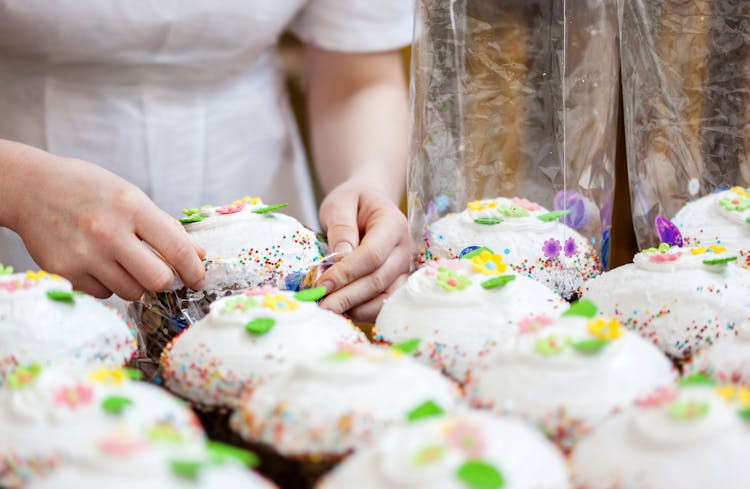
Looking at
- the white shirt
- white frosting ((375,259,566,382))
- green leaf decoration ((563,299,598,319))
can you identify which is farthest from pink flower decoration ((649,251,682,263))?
the white shirt

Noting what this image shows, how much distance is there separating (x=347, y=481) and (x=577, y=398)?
10.7 inches

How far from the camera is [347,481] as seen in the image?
2.38 ft

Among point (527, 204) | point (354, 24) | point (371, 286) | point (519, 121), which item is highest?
point (354, 24)

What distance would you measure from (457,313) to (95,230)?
1.84ft

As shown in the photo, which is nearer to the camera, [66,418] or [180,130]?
[66,418]

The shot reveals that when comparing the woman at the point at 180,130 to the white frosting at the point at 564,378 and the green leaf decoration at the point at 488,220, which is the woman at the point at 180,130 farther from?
the white frosting at the point at 564,378

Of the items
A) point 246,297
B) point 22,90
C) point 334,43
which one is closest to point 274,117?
point 334,43

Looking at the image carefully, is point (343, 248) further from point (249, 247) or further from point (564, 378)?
point (564, 378)

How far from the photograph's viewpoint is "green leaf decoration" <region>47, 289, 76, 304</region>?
1.14 m

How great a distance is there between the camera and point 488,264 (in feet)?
4.12

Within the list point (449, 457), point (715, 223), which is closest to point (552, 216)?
point (715, 223)

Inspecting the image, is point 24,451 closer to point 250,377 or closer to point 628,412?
point 250,377

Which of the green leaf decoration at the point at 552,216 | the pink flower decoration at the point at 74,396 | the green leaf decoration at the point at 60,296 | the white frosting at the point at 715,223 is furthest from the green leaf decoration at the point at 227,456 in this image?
the white frosting at the point at 715,223

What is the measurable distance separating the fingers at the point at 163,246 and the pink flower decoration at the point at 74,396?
55cm
